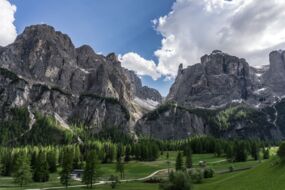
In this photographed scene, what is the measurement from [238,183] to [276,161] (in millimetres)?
9269

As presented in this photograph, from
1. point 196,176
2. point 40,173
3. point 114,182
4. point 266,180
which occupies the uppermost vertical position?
point 40,173

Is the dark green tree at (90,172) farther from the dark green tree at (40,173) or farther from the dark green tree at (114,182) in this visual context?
the dark green tree at (40,173)

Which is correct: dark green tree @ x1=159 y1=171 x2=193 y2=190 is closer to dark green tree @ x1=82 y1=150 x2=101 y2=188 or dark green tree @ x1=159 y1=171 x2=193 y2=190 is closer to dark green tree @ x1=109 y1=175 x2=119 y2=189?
dark green tree @ x1=109 y1=175 x2=119 y2=189

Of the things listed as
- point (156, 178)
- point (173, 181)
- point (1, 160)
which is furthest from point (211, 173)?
point (1, 160)

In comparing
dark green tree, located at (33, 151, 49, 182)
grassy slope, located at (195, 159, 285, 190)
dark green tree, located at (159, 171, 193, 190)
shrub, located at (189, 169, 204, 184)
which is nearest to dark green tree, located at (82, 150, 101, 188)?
dark green tree, located at (33, 151, 49, 182)

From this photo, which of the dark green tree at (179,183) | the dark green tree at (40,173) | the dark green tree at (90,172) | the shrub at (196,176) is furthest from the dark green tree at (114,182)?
the dark green tree at (40,173)

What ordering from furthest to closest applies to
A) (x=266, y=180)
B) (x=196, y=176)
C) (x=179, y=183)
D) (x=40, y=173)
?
1. (x=40, y=173)
2. (x=196, y=176)
3. (x=179, y=183)
4. (x=266, y=180)

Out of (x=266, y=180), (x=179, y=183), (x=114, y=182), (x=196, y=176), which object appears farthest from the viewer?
(x=196, y=176)

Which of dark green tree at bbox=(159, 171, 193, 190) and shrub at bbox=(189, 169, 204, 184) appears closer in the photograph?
dark green tree at bbox=(159, 171, 193, 190)

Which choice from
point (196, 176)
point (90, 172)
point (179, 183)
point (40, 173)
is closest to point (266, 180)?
point (179, 183)

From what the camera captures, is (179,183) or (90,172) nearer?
(179,183)

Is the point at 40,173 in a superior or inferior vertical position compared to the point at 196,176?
superior

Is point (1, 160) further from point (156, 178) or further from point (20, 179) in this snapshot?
point (156, 178)

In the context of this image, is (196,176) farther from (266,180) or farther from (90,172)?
(266,180)
